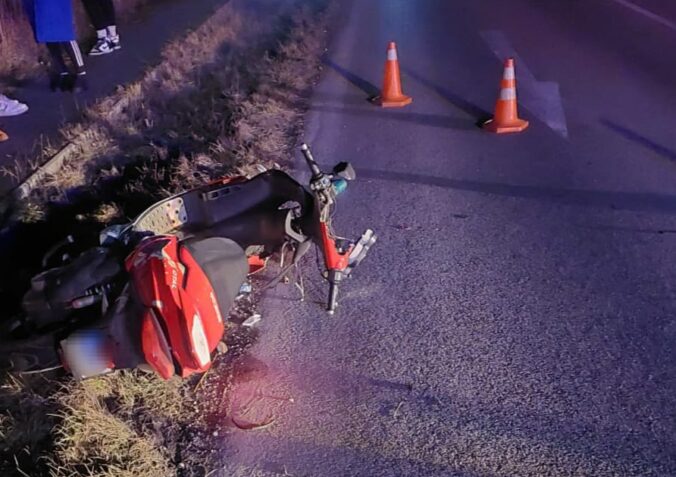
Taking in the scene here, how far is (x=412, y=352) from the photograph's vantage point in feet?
12.2

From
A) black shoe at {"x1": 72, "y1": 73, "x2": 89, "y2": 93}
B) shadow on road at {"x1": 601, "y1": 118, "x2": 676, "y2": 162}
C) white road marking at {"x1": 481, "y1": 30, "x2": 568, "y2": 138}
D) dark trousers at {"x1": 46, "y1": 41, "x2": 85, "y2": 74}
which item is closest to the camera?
shadow on road at {"x1": 601, "y1": 118, "x2": 676, "y2": 162}

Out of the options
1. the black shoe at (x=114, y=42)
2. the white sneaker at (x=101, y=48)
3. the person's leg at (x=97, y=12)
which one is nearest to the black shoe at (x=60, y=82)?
the person's leg at (x=97, y=12)

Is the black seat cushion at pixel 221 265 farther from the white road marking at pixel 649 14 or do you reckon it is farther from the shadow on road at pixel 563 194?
the white road marking at pixel 649 14

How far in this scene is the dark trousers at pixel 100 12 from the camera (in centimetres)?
996

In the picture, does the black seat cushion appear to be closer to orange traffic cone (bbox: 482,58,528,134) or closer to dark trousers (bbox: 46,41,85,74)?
orange traffic cone (bbox: 482,58,528,134)

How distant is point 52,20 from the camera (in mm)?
8359

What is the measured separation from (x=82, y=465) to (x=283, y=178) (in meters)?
1.79

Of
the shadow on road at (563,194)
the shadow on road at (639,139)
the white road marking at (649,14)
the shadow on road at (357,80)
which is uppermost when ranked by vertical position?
the shadow on road at (563,194)

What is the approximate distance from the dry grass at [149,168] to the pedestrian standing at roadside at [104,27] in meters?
0.98

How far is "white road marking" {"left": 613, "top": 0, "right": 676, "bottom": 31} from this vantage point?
12.5 metres

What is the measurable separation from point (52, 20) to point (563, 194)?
6.22 meters

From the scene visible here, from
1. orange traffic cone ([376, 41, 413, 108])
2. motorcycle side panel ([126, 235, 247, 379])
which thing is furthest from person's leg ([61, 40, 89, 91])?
motorcycle side panel ([126, 235, 247, 379])

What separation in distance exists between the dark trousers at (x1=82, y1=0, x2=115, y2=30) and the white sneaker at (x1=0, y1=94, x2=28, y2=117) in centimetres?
266

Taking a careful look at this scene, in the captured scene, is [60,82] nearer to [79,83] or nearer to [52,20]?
[79,83]
